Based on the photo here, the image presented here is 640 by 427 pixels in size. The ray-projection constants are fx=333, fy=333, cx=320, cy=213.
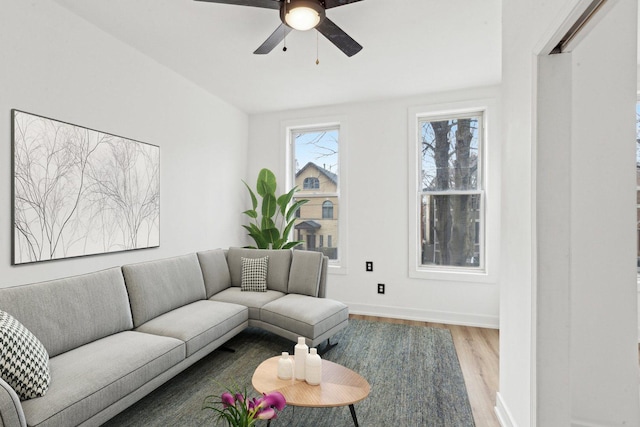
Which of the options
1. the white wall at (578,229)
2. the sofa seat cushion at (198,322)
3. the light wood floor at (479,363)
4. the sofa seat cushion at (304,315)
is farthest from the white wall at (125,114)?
the white wall at (578,229)

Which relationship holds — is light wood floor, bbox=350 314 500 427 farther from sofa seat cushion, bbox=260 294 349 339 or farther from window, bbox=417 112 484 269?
A: sofa seat cushion, bbox=260 294 349 339

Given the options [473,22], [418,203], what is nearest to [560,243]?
[473,22]

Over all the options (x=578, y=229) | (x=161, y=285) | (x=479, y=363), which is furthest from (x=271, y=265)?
(x=578, y=229)

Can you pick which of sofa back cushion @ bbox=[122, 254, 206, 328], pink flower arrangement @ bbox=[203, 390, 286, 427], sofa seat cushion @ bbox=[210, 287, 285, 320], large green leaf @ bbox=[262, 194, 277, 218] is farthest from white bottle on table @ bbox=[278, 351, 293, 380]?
large green leaf @ bbox=[262, 194, 277, 218]

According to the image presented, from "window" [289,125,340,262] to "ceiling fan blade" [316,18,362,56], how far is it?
218 centimetres

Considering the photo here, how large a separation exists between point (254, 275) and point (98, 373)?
1.88 meters

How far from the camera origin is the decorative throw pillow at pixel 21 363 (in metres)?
1.46

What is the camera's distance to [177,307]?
9.71ft

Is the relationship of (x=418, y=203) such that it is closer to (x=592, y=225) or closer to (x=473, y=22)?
(x=473, y=22)

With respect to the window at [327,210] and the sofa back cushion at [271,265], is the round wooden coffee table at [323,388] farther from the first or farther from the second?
the window at [327,210]

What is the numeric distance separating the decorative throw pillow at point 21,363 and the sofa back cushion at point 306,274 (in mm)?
2161

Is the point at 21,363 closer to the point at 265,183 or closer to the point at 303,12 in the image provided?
the point at 303,12

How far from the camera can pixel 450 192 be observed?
403 centimetres

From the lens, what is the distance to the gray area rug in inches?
80.4
